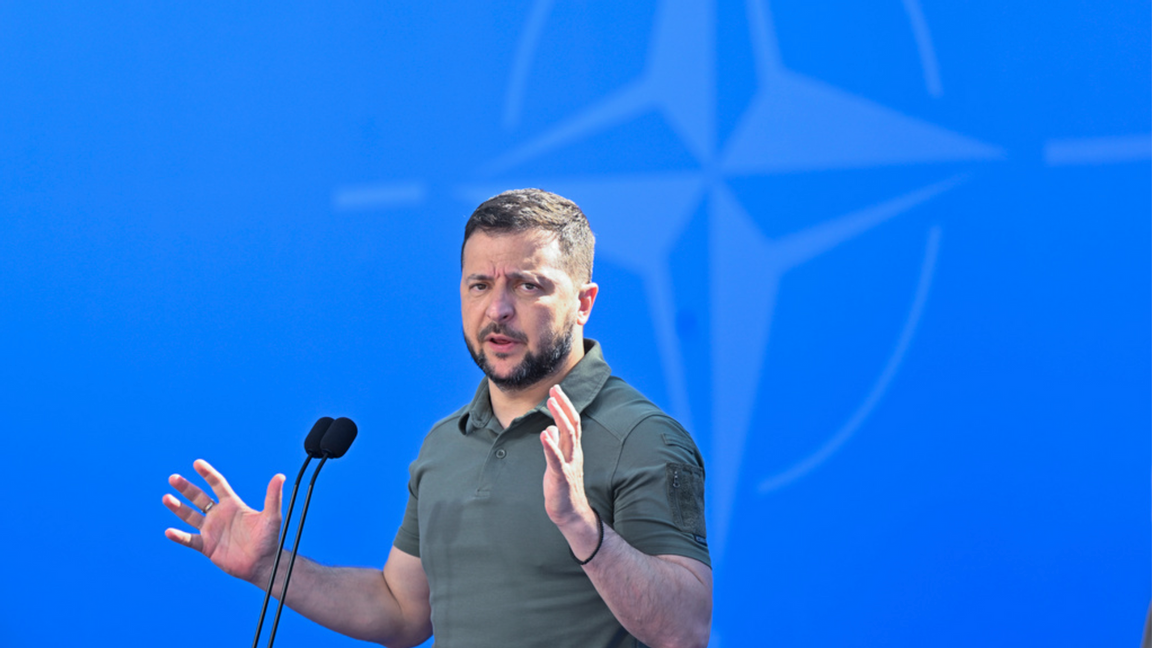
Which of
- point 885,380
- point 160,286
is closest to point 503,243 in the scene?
point 885,380

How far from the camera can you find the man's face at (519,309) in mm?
1609

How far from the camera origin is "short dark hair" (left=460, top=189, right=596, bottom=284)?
1.65 meters

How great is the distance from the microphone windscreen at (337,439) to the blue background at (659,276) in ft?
2.88

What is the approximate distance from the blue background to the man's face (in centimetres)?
62

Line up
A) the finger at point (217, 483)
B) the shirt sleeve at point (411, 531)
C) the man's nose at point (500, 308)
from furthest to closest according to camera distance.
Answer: the shirt sleeve at point (411, 531)
the finger at point (217, 483)
the man's nose at point (500, 308)

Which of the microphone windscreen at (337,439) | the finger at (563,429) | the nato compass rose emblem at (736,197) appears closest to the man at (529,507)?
the finger at (563,429)

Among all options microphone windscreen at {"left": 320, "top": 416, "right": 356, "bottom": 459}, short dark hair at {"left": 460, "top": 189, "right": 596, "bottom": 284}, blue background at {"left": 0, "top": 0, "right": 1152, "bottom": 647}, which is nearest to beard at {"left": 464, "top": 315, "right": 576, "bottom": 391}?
short dark hair at {"left": 460, "top": 189, "right": 596, "bottom": 284}

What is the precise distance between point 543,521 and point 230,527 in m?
0.56

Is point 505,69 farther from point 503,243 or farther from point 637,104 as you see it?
point 503,243

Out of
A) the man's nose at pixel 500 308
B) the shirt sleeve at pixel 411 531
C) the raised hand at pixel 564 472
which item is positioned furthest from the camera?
the shirt sleeve at pixel 411 531

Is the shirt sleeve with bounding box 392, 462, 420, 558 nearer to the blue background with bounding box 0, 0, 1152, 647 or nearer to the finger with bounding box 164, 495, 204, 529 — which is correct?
the finger with bounding box 164, 495, 204, 529

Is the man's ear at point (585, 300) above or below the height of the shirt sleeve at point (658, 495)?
above

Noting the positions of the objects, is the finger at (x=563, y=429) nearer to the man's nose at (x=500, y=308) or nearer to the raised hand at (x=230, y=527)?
the man's nose at (x=500, y=308)

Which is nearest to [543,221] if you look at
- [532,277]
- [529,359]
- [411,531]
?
[532,277]
